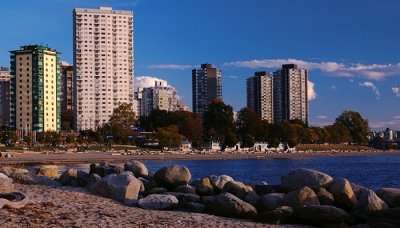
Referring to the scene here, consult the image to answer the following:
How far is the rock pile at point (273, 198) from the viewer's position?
52.7 feet

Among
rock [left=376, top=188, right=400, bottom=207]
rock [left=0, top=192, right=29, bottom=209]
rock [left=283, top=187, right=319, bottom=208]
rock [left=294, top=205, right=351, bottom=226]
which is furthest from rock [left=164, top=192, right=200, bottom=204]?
rock [left=376, top=188, right=400, bottom=207]

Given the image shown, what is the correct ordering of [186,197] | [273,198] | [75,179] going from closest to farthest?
[273,198] < [186,197] < [75,179]

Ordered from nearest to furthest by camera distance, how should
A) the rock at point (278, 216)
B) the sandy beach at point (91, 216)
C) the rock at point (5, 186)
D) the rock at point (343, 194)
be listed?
the sandy beach at point (91, 216) → the rock at point (278, 216) → the rock at point (5, 186) → the rock at point (343, 194)

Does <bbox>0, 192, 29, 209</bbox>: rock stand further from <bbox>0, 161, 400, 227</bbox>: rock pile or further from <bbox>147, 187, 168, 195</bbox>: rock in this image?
<bbox>147, 187, 168, 195</bbox>: rock

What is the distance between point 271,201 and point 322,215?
7.56ft

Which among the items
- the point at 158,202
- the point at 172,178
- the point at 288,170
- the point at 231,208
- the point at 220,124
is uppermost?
the point at 220,124

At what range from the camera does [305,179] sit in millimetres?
19312

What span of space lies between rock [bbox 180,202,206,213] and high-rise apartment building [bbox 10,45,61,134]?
160 metres

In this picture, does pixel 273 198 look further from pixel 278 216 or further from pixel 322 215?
pixel 322 215

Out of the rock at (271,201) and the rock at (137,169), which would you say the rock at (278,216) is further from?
the rock at (137,169)

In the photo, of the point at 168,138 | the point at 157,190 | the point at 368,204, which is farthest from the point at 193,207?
the point at 168,138

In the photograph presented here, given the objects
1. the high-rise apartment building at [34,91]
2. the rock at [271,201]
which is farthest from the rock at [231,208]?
the high-rise apartment building at [34,91]

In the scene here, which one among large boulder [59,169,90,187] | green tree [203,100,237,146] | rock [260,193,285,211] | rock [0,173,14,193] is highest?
green tree [203,100,237,146]

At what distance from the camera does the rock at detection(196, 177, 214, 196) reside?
2025 cm
